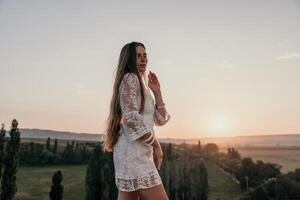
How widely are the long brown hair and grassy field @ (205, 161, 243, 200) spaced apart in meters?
44.8

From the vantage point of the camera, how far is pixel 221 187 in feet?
170

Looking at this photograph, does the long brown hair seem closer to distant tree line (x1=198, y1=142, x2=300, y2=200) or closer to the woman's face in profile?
the woman's face in profile

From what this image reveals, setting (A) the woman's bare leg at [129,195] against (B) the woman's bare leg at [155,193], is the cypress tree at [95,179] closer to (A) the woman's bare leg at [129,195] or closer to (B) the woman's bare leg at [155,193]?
(A) the woman's bare leg at [129,195]

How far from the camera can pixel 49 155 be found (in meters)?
58.1

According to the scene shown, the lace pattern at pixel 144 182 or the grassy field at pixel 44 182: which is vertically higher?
the lace pattern at pixel 144 182

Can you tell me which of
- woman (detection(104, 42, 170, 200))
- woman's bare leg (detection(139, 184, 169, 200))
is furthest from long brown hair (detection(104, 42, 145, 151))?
woman's bare leg (detection(139, 184, 169, 200))

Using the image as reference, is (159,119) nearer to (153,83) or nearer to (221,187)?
(153,83)

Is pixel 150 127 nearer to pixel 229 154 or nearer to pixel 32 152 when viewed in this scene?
pixel 32 152

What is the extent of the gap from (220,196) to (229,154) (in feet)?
79.0

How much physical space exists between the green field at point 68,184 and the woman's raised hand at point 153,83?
136 feet

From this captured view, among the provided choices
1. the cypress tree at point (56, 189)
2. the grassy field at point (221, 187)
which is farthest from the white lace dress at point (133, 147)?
the grassy field at point (221, 187)

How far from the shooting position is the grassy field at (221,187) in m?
46.6

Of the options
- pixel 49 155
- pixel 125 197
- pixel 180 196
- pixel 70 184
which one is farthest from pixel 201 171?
Result: pixel 125 197

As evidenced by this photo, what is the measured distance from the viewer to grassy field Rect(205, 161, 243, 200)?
46556 mm
